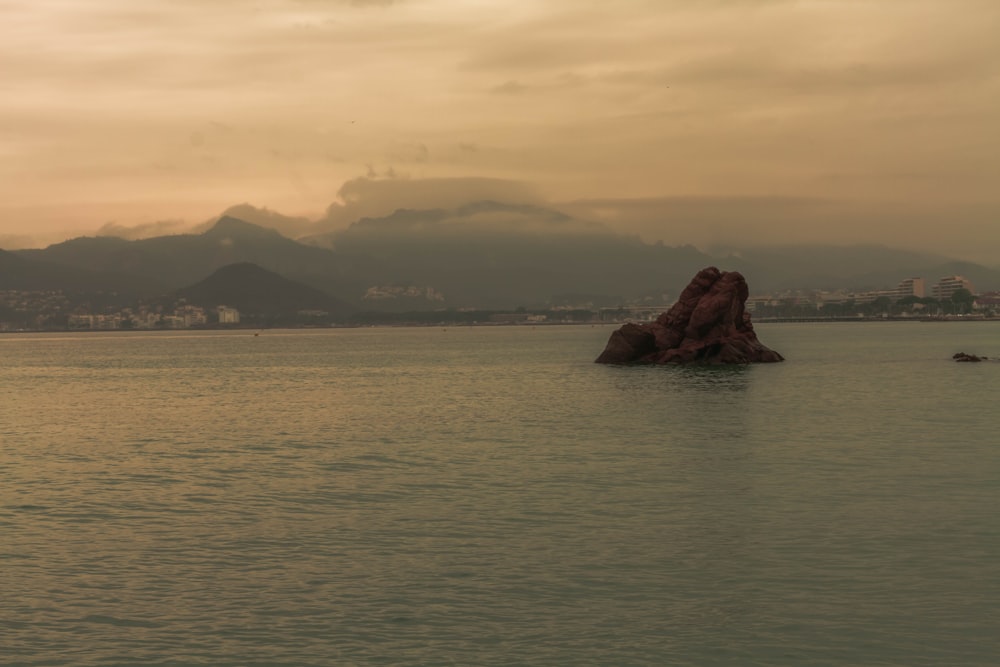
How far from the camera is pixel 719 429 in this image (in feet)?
175

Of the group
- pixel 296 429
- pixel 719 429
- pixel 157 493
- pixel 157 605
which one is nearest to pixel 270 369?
pixel 296 429

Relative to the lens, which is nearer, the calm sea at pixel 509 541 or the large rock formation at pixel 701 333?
the calm sea at pixel 509 541

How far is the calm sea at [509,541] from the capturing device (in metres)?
18.6

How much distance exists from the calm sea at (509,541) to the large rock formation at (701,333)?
5148 centimetres

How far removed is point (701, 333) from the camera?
113m

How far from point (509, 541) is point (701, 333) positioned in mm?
89819

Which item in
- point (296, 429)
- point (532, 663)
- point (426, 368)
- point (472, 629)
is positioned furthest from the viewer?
point (426, 368)

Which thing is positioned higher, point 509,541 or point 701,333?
point 701,333

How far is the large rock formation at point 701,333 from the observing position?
112312 mm

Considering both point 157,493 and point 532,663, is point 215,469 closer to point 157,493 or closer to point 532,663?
point 157,493

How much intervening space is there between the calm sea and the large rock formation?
5148cm

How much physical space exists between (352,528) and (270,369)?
365 feet

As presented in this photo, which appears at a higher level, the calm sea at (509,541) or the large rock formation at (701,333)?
the large rock formation at (701,333)

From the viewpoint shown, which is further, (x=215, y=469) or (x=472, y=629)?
(x=215, y=469)
